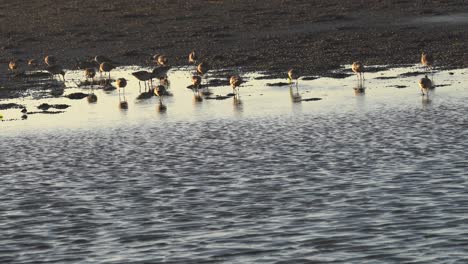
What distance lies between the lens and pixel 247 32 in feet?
228

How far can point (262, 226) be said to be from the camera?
68.6 feet

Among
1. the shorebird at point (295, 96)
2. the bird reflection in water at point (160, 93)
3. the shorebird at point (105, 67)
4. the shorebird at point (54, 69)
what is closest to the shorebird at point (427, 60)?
the shorebird at point (295, 96)

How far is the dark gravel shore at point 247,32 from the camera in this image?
58.5 metres

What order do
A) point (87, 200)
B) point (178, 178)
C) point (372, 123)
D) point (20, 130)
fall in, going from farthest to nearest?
point (20, 130) < point (372, 123) < point (178, 178) < point (87, 200)

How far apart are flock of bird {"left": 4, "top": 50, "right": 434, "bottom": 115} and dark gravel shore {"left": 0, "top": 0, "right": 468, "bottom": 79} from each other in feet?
5.86

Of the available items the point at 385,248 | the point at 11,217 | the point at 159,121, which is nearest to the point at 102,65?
the point at 159,121

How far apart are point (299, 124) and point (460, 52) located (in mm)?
21848

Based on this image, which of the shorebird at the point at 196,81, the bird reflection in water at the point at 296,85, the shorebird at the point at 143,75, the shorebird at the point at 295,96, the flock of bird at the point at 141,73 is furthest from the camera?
the shorebird at the point at 143,75

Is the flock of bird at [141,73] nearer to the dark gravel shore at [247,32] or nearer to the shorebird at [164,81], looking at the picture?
the shorebird at [164,81]

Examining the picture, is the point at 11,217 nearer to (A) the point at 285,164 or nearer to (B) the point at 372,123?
(A) the point at 285,164

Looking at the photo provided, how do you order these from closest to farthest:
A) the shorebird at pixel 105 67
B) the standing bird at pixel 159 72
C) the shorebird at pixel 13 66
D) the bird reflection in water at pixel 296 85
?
1. the bird reflection in water at pixel 296 85
2. the standing bird at pixel 159 72
3. the shorebird at pixel 105 67
4. the shorebird at pixel 13 66

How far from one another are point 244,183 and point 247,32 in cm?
4454

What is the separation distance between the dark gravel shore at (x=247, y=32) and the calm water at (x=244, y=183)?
594 inches

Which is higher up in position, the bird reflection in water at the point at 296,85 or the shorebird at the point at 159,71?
the shorebird at the point at 159,71
